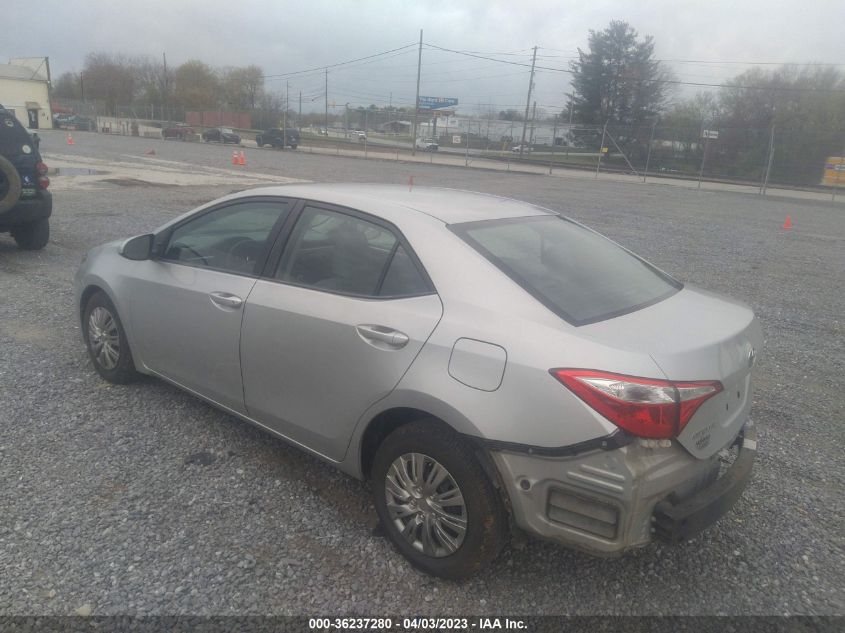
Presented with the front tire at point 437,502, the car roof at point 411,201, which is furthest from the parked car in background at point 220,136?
the front tire at point 437,502

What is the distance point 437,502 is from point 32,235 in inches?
319

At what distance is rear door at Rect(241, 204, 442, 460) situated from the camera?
2.74 meters

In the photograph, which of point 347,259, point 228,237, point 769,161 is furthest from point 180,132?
point 347,259

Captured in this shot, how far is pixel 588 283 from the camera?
2939 millimetres

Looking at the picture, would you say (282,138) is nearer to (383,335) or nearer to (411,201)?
(411,201)

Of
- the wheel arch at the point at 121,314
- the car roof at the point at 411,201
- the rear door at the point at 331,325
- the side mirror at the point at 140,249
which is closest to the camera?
the rear door at the point at 331,325

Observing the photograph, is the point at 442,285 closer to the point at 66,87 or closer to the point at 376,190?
the point at 376,190

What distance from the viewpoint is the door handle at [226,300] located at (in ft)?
11.0

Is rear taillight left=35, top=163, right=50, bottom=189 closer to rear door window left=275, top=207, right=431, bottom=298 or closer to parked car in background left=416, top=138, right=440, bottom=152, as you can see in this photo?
rear door window left=275, top=207, right=431, bottom=298

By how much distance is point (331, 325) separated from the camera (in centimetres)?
292

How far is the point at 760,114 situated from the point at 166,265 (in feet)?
148

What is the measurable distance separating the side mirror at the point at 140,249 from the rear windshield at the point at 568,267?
6.84ft

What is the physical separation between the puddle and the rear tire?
451 inches

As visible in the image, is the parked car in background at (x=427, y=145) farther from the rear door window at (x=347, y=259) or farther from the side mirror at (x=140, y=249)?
the rear door window at (x=347, y=259)
